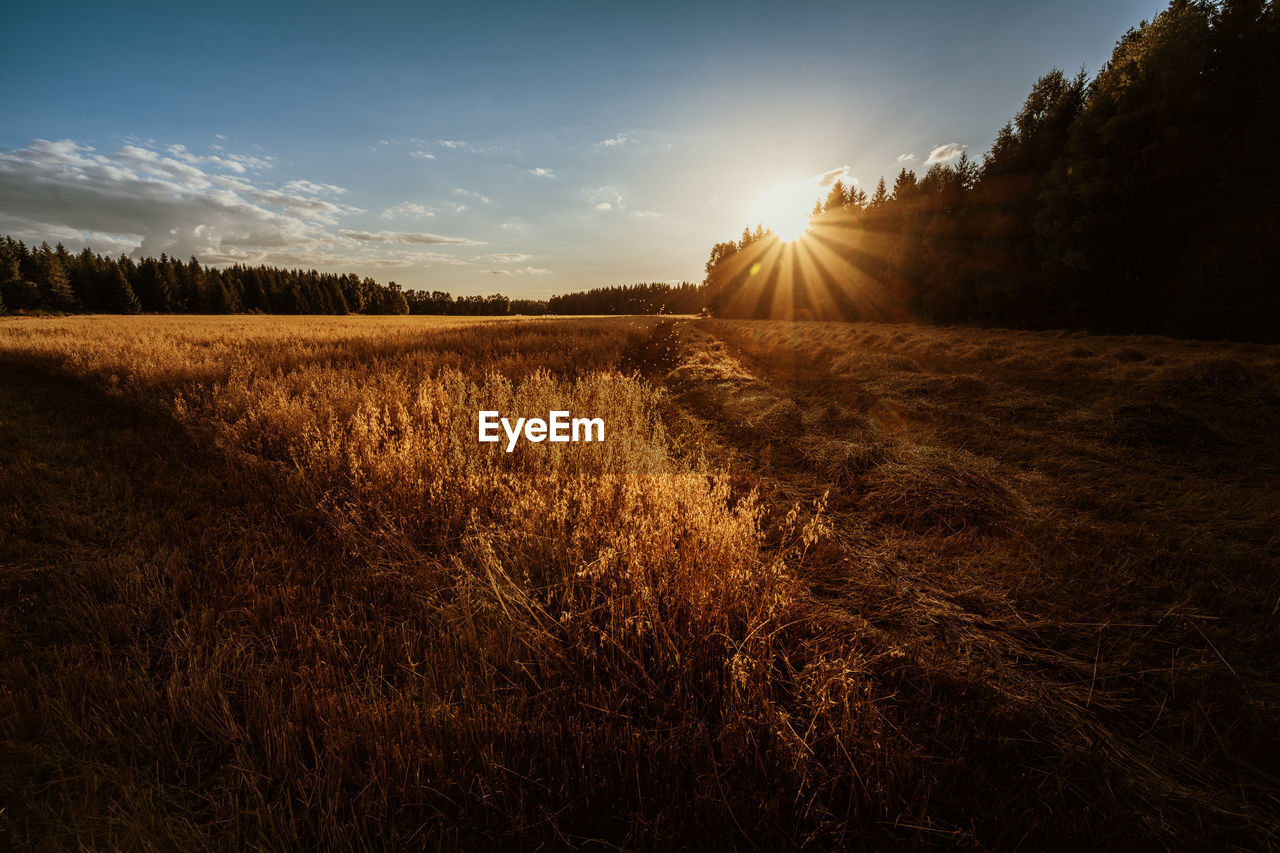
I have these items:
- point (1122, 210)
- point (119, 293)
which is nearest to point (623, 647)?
point (1122, 210)

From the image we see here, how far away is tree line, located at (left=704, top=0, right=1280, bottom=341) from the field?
17.0m

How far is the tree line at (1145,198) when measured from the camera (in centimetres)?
1523

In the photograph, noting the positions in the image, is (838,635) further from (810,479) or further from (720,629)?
(810,479)

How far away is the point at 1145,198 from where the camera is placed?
1783 cm

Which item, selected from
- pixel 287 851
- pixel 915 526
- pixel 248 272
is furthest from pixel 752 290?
pixel 248 272

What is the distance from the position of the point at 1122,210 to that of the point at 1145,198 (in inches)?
31.2

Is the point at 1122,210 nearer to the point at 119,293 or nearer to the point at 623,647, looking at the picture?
the point at 623,647

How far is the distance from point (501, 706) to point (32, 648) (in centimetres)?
284

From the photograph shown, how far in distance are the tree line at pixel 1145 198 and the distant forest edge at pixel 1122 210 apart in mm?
54

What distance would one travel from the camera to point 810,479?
18.0ft

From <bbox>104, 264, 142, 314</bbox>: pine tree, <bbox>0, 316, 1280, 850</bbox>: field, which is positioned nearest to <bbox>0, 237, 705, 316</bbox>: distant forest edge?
<bbox>104, 264, 142, 314</bbox>: pine tree

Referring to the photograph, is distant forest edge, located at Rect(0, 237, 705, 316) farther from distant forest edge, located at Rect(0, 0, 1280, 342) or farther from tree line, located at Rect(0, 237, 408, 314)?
distant forest edge, located at Rect(0, 0, 1280, 342)

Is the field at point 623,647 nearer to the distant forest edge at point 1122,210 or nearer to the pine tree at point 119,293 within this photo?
the distant forest edge at point 1122,210

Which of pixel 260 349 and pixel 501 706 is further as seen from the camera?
pixel 260 349
